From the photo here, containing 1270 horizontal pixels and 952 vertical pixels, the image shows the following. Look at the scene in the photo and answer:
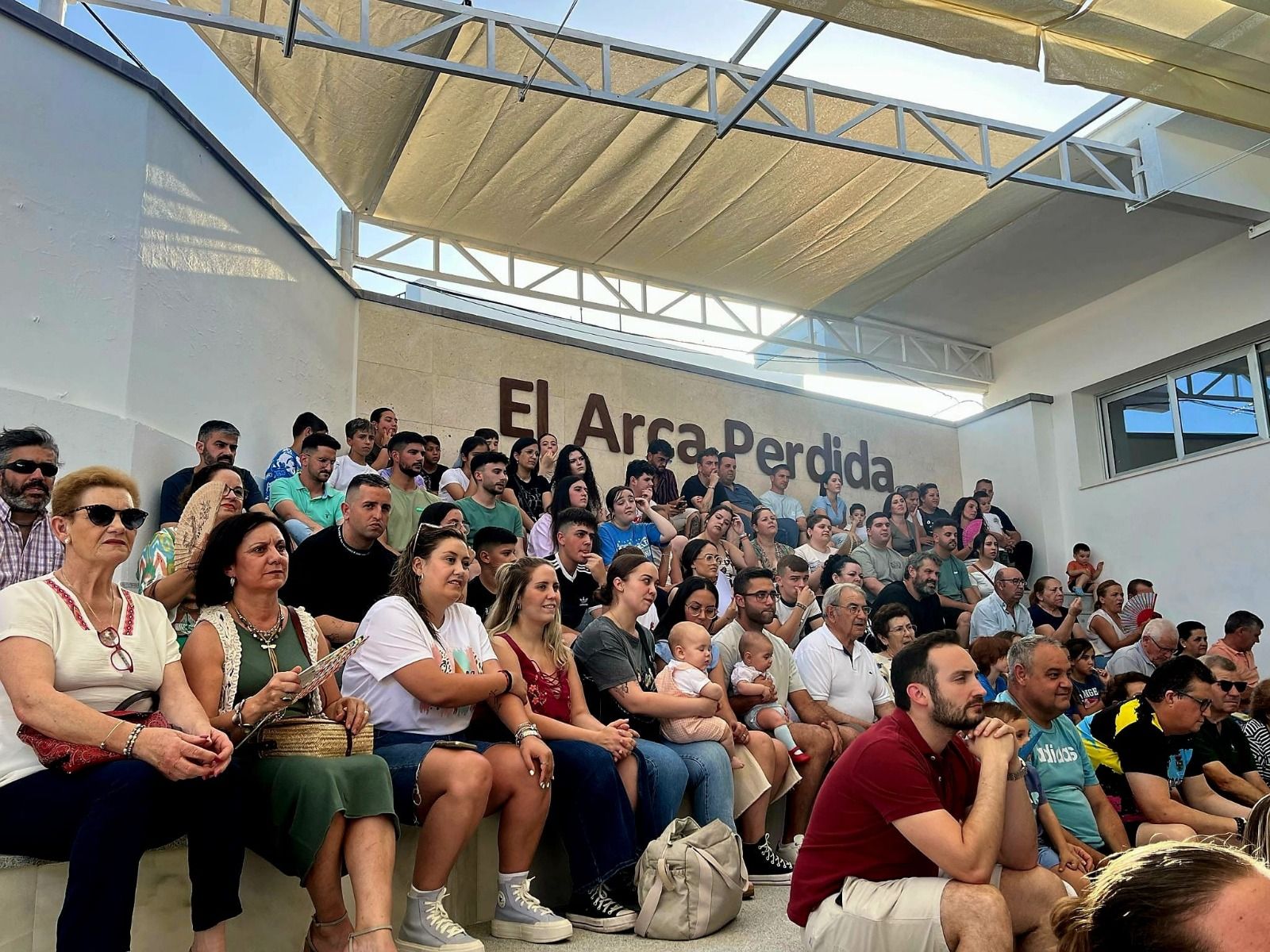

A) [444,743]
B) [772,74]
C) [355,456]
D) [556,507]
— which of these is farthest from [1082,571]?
[444,743]

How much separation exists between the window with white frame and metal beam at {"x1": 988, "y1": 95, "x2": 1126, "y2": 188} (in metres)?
3.49

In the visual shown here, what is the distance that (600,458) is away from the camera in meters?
9.98

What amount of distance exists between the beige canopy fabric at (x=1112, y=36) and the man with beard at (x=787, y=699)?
2858mm

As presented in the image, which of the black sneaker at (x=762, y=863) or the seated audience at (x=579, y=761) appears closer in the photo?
the seated audience at (x=579, y=761)

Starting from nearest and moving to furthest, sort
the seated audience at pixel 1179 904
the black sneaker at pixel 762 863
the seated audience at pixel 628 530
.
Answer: the seated audience at pixel 1179 904, the black sneaker at pixel 762 863, the seated audience at pixel 628 530

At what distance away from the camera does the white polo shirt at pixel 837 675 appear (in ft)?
17.0

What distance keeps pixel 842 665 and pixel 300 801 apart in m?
3.14

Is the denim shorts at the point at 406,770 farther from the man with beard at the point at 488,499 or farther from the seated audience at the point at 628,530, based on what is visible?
the seated audience at the point at 628,530

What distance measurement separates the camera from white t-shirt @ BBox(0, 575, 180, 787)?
98.3 inches

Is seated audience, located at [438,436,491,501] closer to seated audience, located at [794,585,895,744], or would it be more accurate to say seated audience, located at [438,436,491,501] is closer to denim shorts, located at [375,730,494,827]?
seated audience, located at [794,585,895,744]

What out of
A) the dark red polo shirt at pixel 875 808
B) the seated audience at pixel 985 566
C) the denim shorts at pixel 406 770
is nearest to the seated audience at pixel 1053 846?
the dark red polo shirt at pixel 875 808

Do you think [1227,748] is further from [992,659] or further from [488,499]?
[488,499]

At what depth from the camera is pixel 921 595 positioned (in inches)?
297

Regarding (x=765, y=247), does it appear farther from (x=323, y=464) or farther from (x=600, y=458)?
(x=323, y=464)
